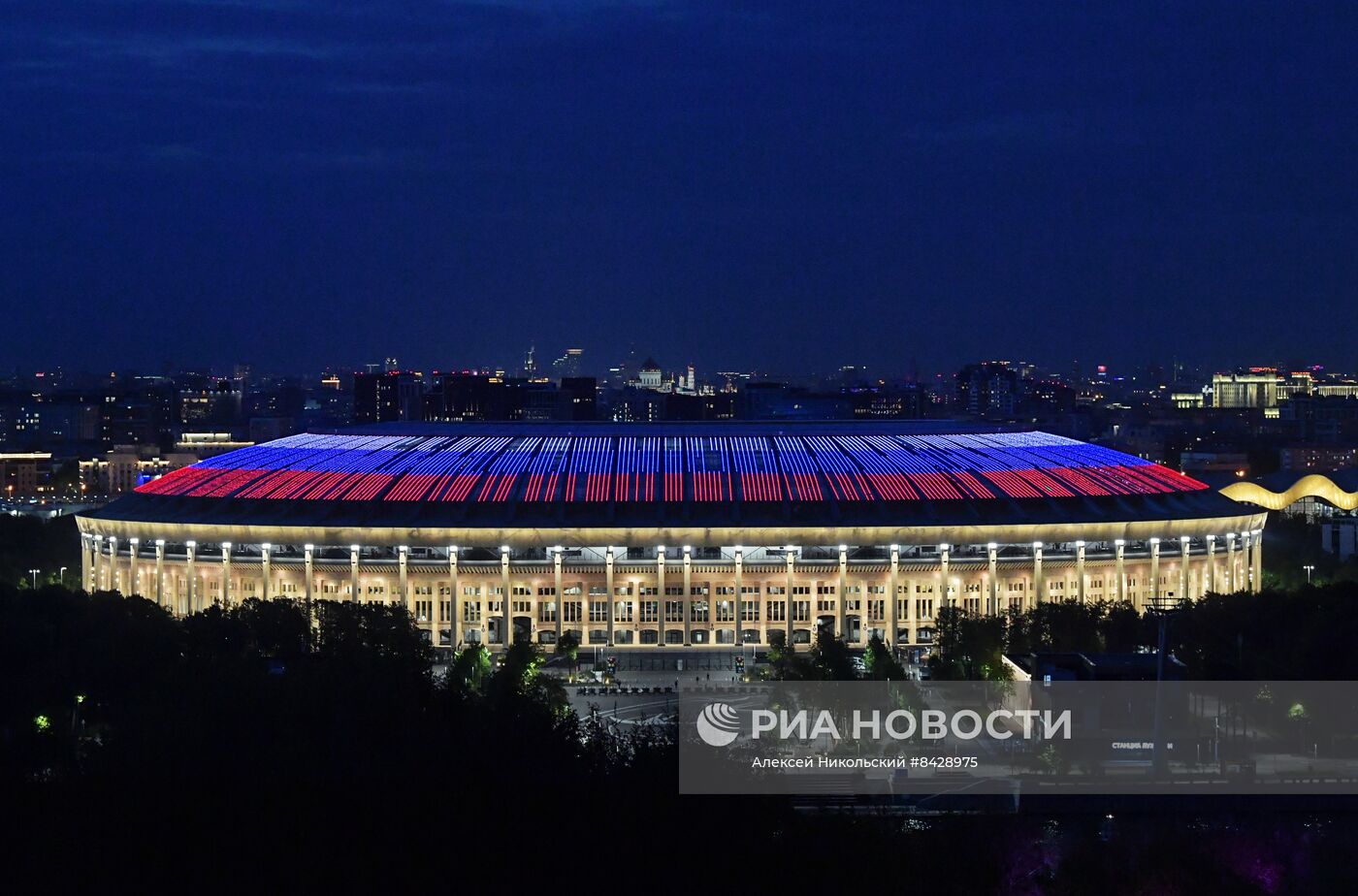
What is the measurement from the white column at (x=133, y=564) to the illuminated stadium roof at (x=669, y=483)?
39.3 inches

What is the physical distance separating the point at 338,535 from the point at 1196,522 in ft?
98.0

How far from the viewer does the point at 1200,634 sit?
56.4 metres

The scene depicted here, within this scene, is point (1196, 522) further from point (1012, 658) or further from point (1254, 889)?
point (1254, 889)

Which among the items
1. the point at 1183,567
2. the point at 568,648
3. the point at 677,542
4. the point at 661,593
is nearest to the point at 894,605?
the point at 677,542

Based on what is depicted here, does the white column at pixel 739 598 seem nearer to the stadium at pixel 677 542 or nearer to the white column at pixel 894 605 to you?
the stadium at pixel 677 542

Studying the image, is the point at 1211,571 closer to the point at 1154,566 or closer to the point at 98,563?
the point at 1154,566

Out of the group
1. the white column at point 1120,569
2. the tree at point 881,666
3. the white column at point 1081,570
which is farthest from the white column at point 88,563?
the white column at point 1120,569

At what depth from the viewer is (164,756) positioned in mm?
37438

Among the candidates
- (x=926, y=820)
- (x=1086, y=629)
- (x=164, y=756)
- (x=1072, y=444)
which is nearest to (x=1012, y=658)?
(x=1086, y=629)

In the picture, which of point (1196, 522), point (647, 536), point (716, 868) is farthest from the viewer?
point (1196, 522)

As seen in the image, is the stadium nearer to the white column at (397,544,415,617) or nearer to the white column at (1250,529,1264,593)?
the white column at (397,544,415,617)

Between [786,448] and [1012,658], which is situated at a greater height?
[786,448]

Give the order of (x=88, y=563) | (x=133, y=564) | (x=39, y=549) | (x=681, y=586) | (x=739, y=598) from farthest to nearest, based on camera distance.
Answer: (x=39, y=549) < (x=88, y=563) < (x=133, y=564) < (x=681, y=586) < (x=739, y=598)

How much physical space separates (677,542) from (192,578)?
1709 centimetres
